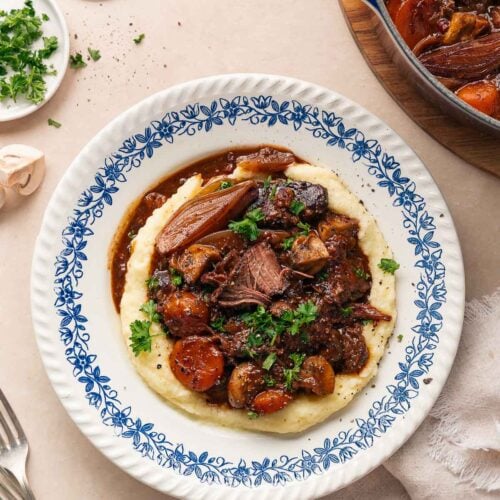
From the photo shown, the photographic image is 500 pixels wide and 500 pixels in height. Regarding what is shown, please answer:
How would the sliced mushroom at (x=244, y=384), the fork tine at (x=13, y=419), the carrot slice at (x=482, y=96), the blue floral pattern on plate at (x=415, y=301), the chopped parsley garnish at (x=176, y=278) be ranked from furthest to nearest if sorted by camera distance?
1. the fork tine at (x=13, y=419)
2. the blue floral pattern on plate at (x=415, y=301)
3. the chopped parsley garnish at (x=176, y=278)
4. the sliced mushroom at (x=244, y=384)
5. the carrot slice at (x=482, y=96)

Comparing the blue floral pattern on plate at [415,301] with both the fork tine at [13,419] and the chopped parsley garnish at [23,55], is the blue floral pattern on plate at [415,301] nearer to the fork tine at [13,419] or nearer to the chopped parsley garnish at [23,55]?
the fork tine at [13,419]

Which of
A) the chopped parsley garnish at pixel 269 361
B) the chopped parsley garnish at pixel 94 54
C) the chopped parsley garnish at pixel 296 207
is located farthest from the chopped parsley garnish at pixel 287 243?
the chopped parsley garnish at pixel 94 54

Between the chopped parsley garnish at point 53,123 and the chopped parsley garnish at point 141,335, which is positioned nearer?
the chopped parsley garnish at point 141,335

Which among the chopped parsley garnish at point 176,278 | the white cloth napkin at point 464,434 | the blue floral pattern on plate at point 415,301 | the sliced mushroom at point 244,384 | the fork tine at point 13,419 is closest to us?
the sliced mushroom at point 244,384

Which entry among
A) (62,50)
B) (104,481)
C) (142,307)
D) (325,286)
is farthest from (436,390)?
(62,50)

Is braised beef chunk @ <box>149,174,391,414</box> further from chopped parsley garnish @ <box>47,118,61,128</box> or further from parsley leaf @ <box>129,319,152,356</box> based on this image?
chopped parsley garnish @ <box>47,118,61,128</box>

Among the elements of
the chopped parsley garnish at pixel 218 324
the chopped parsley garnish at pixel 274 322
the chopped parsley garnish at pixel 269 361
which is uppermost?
the chopped parsley garnish at pixel 274 322

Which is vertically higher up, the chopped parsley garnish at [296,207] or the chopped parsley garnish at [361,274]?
the chopped parsley garnish at [296,207]

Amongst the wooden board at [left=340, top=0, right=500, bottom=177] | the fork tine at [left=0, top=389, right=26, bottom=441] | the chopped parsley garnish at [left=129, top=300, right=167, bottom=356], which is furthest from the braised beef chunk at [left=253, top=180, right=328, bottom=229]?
the fork tine at [left=0, top=389, right=26, bottom=441]
